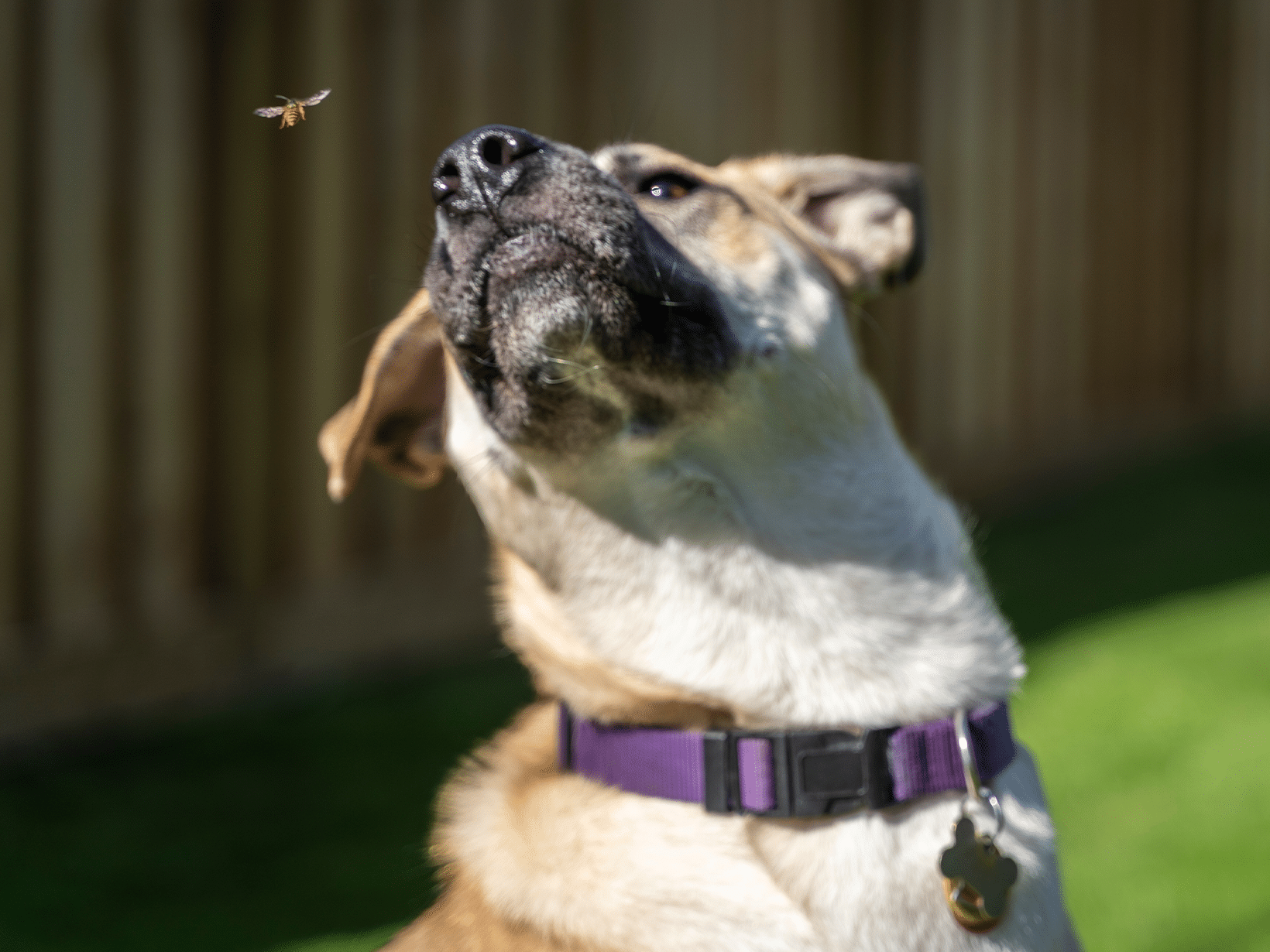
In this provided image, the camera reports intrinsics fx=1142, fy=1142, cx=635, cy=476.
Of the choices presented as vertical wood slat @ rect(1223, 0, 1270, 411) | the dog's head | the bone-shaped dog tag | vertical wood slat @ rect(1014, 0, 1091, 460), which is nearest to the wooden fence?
vertical wood slat @ rect(1014, 0, 1091, 460)

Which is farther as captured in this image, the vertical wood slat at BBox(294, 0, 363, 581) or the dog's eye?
the vertical wood slat at BBox(294, 0, 363, 581)

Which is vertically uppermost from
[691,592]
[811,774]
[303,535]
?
[691,592]

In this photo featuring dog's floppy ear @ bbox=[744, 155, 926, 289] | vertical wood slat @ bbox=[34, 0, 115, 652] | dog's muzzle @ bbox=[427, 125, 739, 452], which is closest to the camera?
dog's muzzle @ bbox=[427, 125, 739, 452]

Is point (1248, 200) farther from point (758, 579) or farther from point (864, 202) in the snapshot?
point (758, 579)

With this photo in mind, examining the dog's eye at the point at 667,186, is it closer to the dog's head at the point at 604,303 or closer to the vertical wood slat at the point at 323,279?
the dog's head at the point at 604,303

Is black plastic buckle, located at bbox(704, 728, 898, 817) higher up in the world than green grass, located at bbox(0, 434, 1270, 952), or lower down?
higher up

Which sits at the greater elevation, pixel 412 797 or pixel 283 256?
pixel 283 256

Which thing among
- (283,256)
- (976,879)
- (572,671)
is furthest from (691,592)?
(283,256)

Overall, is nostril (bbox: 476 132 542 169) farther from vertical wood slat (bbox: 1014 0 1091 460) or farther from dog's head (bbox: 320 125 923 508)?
vertical wood slat (bbox: 1014 0 1091 460)
